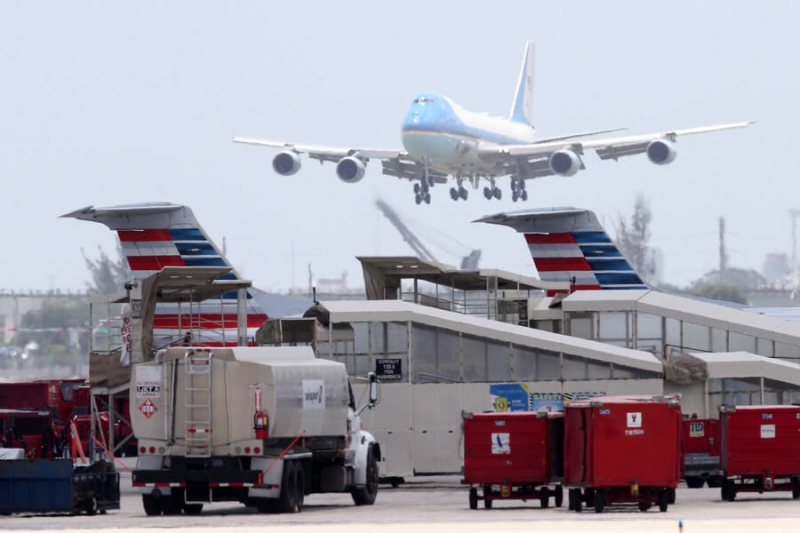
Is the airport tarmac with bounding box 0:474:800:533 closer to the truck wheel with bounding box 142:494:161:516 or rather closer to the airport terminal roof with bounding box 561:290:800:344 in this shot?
the truck wheel with bounding box 142:494:161:516

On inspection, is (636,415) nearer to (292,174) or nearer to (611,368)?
(611,368)

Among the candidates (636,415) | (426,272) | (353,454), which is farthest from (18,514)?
(426,272)

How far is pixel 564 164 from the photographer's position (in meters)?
108

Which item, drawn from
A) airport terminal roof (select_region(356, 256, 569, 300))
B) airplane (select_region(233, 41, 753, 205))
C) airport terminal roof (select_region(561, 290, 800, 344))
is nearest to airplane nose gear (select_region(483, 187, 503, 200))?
airplane (select_region(233, 41, 753, 205))

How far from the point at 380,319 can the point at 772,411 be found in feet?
36.1

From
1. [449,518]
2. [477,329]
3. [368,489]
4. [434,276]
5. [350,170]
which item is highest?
[350,170]

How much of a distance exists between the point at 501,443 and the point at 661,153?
74.1m

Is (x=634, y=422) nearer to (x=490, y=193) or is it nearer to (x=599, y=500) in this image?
(x=599, y=500)

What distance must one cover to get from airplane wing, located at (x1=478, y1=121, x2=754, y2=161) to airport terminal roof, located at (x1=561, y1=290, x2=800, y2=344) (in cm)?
6082

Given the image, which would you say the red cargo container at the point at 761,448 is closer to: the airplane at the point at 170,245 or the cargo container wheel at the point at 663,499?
the cargo container wheel at the point at 663,499

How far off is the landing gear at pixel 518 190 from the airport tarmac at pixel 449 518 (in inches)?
3766

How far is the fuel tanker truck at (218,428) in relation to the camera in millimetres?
26469

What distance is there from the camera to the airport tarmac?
74.9 feet

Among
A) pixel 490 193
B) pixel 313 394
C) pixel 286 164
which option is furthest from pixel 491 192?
pixel 313 394
